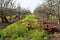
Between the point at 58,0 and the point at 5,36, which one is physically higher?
the point at 58,0

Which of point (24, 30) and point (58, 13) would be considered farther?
point (58, 13)

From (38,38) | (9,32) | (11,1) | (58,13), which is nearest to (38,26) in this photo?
(9,32)

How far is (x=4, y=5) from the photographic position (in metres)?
27.5

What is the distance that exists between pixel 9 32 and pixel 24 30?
1.39 m

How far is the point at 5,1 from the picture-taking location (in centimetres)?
2809

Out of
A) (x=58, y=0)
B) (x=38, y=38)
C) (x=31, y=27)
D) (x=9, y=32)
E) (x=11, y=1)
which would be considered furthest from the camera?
(x=11, y=1)

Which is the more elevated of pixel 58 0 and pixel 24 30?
pixel 58 0

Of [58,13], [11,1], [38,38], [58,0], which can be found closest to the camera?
[38,38]

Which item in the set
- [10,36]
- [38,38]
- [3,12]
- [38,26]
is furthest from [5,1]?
[38,38]

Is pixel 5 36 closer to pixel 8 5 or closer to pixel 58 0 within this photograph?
pixel 58 0

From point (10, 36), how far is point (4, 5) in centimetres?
1353

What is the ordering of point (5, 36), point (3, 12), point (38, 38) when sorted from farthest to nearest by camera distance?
point (3, 12) < point (5, 36) < point (38, 38)

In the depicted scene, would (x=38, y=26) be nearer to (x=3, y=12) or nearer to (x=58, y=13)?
(x=58, y=13)

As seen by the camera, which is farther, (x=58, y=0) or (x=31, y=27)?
(x=58, y=0)
